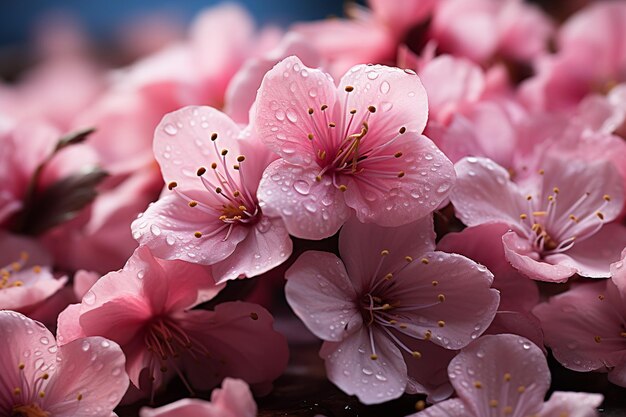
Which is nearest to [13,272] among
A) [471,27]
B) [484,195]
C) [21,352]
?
[21,352]

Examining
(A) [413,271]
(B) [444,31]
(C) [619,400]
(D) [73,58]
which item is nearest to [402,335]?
(A) [413,271]

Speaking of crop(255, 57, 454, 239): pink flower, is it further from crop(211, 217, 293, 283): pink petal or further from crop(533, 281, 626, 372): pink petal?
crop(533, 281, 626, 372): pink petal

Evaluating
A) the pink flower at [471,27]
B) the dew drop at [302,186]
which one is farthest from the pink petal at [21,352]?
the pink flower at [471,27]

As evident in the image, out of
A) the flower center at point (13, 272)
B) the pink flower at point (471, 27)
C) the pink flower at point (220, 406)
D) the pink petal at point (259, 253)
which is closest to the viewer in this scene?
the pink flower at point (220, 406)

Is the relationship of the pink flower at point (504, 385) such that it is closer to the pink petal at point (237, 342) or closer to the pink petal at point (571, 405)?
the pink petal at point (571, 405)

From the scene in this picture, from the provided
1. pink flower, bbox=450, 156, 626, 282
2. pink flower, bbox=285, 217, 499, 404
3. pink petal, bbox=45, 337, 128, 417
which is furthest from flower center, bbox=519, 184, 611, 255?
pink petal, bbox=45, 337, 128, 417

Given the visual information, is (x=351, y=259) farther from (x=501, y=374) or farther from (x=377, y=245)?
(x=501, y=374)

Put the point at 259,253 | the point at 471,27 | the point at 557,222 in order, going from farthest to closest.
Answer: the point at 471,27, the point at 557,222, the point at 259,253
